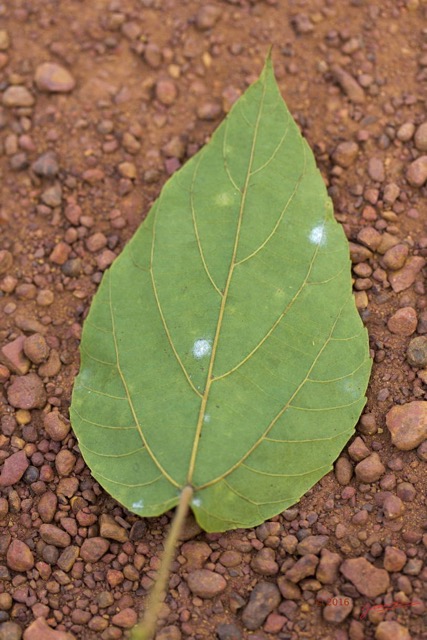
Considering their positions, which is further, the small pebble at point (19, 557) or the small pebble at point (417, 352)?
the small pebble at point (417, 352)

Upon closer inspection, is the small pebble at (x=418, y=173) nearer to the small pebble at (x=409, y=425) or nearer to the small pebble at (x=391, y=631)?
the small pebble at (x=409, y=425)

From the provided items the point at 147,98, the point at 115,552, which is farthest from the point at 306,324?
the point at 147,98

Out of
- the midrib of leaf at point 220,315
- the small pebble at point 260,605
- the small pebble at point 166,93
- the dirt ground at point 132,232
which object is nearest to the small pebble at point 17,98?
the dirt ground at point 132,232

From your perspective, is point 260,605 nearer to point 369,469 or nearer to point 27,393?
point 369,469

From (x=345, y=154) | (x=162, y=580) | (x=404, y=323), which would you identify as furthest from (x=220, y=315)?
(x=345, y=154)

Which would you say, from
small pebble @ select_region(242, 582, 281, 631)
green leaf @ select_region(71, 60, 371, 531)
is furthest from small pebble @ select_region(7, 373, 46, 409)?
small pebble @ select_region(242, 582, 281, 631)

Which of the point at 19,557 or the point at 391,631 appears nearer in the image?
the point at 391,631
